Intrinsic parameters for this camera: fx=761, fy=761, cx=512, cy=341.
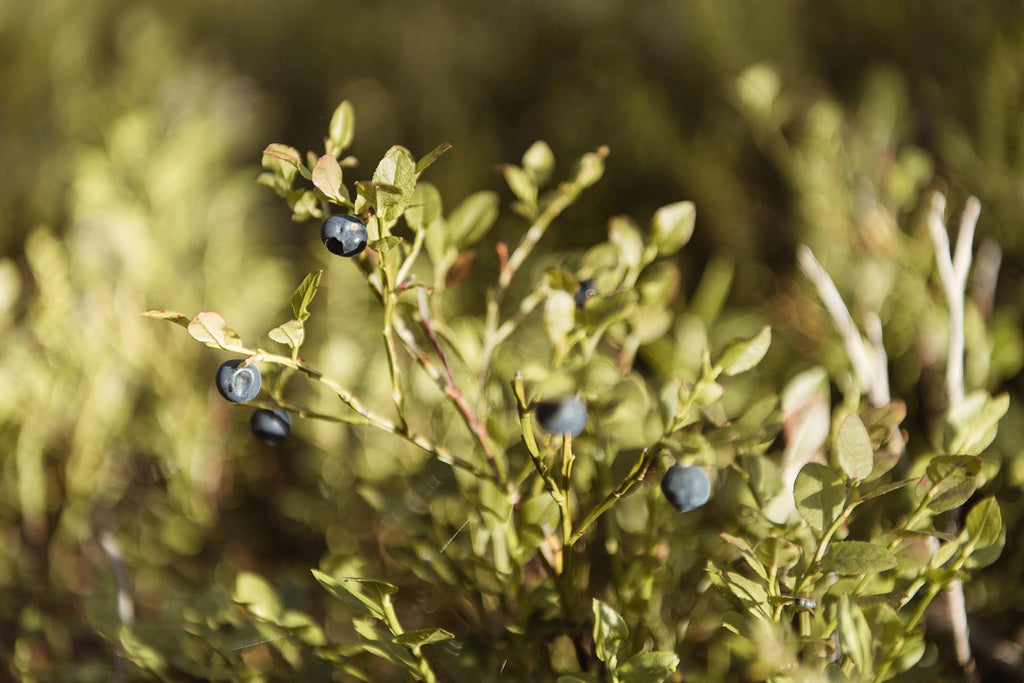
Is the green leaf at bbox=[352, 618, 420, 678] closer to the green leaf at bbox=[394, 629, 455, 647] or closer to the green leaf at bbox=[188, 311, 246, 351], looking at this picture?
the green leaf at bbox=[394, 629, 455, 647]

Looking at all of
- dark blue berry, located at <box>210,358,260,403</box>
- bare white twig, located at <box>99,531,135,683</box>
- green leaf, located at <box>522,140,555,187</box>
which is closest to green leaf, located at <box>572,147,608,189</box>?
green leaf, located at <box>522,140,555,187</box>

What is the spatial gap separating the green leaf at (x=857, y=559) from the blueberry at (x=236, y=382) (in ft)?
0.98

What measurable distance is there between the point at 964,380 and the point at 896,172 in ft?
0.66

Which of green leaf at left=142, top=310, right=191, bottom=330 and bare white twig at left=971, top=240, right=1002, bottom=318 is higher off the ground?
green leaf at left=142, top=310, right=191, bottom=330

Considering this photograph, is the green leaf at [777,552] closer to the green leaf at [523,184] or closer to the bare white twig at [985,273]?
the green leaf at [523,184]

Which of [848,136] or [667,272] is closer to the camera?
[667,272]

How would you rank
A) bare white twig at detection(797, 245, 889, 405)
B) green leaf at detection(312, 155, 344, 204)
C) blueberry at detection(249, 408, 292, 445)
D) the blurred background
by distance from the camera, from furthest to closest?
the blurred background → bare white twig at detection(797, 245, 889, 405) → blueberry at detection(249, 408, 292, 445) → green leaf at detection(312, 155, 344, 204)

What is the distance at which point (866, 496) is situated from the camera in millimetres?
357

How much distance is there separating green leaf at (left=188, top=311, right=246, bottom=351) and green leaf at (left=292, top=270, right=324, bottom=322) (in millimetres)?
31

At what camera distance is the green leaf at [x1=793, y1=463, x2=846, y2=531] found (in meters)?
0.37

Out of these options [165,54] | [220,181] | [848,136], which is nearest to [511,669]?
[848,136]

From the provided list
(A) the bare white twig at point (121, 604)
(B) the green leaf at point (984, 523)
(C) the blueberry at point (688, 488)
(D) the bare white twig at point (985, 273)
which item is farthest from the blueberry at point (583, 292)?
(D) the bare white twig at point (985, 273)

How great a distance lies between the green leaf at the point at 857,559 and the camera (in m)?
0.35

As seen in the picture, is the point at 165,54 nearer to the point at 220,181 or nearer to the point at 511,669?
the point at 220,181
